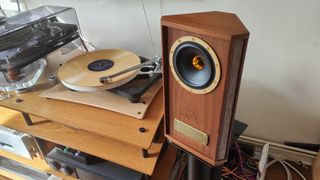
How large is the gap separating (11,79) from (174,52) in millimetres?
699

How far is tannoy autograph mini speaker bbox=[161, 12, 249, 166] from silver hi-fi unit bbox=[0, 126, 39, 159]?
0.65 m

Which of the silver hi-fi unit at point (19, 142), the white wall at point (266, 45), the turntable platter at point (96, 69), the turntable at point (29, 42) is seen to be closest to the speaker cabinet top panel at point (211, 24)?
the turntable platter at point (96, 69)

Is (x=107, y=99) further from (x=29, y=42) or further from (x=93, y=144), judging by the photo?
(x=29, y=42)

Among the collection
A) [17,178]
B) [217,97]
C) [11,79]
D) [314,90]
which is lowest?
[17,178]

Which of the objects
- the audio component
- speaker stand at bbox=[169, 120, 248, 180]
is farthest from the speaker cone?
the audio component

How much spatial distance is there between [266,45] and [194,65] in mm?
539

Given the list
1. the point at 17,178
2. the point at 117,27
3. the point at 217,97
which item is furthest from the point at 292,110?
the point at 17,178

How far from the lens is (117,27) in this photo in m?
1.16

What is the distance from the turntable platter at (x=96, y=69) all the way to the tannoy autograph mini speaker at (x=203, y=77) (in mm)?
245

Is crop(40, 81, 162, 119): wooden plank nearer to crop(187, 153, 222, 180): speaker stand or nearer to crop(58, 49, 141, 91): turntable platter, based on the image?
crop(58, 49, 141, 91): turntable platter

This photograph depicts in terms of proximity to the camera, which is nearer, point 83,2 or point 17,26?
point 17,26

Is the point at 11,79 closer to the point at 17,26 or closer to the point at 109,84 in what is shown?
the point at 17,26

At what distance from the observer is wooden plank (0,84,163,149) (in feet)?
2.32

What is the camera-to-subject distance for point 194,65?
532 mm
